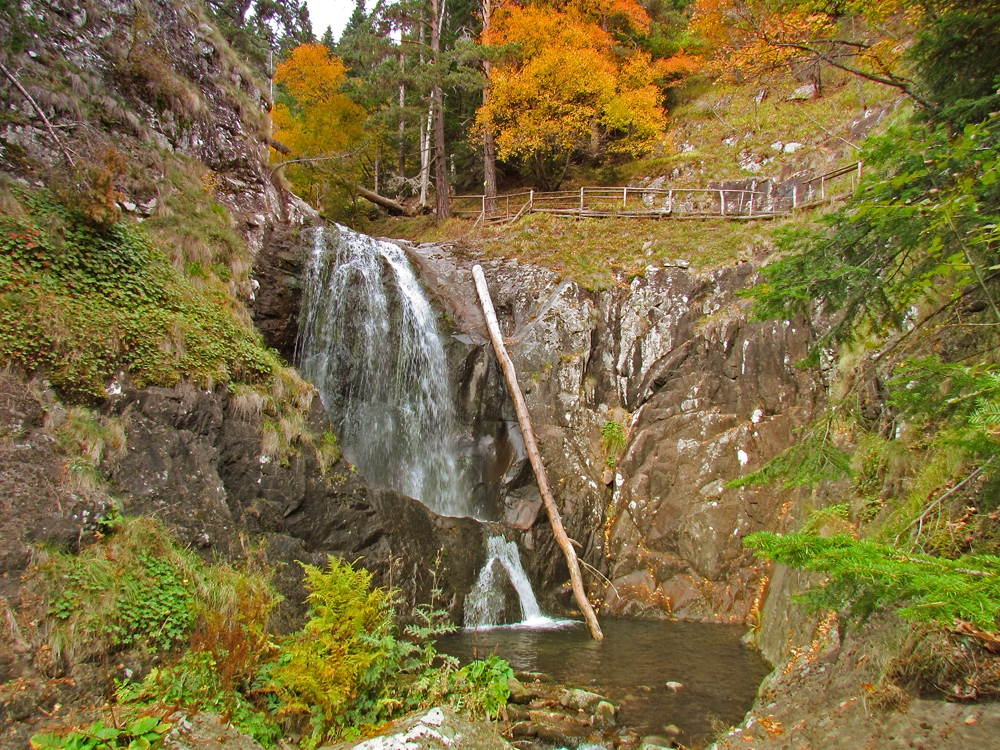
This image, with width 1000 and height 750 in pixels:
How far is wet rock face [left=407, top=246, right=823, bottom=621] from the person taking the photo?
34.2ft

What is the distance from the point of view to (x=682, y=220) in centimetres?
1659

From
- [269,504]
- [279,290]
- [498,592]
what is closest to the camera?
[269,504]

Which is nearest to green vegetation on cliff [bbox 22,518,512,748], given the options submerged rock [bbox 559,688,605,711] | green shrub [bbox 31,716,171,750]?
green shrub [bbox 31,716,171,750]

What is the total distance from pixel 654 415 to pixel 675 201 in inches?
418

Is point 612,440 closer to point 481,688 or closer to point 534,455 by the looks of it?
point 534,455

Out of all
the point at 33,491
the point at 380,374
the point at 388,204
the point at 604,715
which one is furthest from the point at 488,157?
the point at 604,715

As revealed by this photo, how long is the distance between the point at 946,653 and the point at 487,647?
6215 millimetres

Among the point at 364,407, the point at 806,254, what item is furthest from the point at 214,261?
the point at 806,254

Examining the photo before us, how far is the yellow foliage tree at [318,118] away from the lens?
22453 mm

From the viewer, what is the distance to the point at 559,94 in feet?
66.1

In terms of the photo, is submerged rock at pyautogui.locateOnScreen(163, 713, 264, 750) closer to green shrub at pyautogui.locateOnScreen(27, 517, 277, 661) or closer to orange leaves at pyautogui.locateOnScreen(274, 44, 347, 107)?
green shrub at pyautogui.locateOnScreen(27, 517, 277, 661)

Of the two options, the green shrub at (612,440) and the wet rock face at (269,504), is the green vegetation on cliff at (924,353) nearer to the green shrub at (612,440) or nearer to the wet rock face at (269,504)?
the wet rock face at (269,504)

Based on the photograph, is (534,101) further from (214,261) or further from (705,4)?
(214,261)

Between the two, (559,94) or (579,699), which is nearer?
(579,699)
